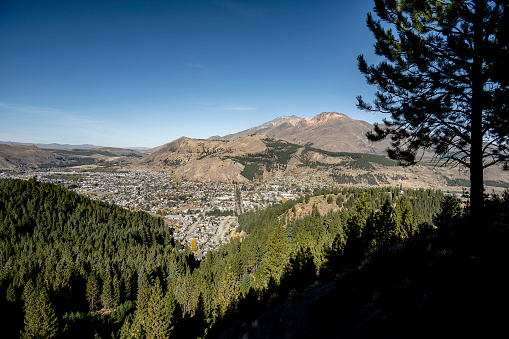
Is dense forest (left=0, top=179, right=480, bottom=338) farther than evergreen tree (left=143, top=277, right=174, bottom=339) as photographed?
Yes

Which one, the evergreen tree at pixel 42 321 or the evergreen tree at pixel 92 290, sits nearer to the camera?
the evergreen tree at pixel 42 321

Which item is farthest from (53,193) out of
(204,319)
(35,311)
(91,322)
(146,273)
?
(204,319)

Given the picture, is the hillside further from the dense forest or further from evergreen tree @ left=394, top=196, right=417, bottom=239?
evergreen tree @ left=394, top=196, right=417, bottom=239

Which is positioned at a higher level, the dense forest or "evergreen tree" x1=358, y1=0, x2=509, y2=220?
"evergreen tree" x1=358, y1=0, x2=509, y2=220

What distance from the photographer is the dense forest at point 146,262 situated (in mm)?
26469

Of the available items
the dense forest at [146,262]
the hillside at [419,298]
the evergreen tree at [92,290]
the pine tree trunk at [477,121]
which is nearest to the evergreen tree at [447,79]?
the pine tree trunk at [477,121]

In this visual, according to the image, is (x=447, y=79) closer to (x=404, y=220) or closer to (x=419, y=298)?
(x=419, y=298)

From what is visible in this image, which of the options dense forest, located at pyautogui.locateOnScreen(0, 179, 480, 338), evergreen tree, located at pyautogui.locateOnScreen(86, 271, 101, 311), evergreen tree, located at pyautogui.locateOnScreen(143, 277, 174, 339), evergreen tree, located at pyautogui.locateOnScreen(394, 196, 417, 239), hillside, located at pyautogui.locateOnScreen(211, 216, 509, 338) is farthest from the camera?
evergreen tree, located at pyautogui.locateOnScreen(86, 271, 101, 311)

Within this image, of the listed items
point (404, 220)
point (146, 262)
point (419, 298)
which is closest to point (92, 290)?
point (146, 262)

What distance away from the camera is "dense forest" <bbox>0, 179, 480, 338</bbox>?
2647 cm

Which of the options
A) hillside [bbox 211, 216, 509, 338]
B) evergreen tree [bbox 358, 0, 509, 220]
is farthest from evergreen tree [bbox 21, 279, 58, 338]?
evergreen tree [bbox 358, 0, 509, 220]

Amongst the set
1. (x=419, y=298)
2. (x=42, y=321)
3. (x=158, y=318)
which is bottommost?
(x=42, y=321)

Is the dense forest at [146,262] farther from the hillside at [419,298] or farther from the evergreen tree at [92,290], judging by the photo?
the hillside at [419,298]

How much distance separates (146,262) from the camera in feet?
220
